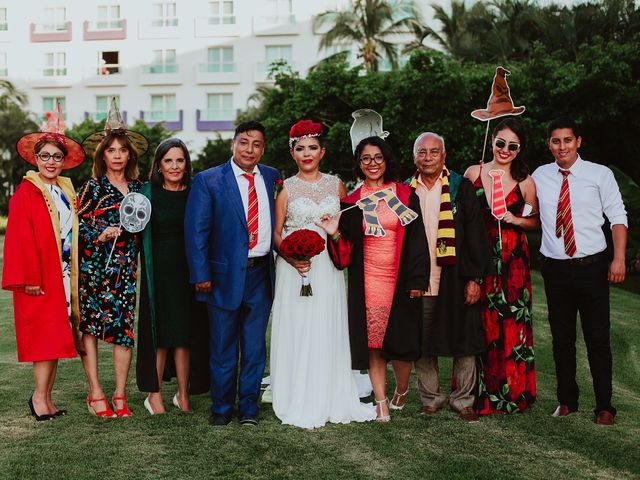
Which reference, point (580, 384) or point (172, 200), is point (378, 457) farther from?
point (580, 384)

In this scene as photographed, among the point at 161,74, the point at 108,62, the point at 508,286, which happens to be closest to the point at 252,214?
the point at 508,286

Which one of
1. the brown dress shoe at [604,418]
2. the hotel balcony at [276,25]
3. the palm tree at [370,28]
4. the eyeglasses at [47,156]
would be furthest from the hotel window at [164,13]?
the brown dress shoe at [604,418]

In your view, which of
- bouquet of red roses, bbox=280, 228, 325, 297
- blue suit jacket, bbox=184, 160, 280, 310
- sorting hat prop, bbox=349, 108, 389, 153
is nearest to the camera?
bouquet of red roses, bbox=280, 228, 325, 297

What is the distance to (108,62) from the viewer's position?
4109 cm

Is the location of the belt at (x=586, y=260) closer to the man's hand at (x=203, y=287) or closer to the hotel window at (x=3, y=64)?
the man's hand at (x=203, y=287)

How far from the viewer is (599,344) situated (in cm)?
538

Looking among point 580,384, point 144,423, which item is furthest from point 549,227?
point 144,423

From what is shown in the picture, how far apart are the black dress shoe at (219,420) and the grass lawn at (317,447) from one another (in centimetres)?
7

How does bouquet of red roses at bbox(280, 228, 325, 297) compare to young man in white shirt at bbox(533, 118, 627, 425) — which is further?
young man in white shirt at bbox(533, 118, 627, 425)

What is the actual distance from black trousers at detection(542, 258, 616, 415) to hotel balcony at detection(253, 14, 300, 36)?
118 feet

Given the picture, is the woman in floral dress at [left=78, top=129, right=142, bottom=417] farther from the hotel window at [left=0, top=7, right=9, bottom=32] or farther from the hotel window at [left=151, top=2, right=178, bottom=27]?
the hotel window at [left=0, top=7, right=9, bottom=32]

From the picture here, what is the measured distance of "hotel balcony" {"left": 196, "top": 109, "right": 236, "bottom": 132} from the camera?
39.9 meters

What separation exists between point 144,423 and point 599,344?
10.6ft

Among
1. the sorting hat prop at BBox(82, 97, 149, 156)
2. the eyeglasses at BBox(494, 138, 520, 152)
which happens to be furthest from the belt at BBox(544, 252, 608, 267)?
the sorting hat prop at BBox(82, 97, 149, 156)
